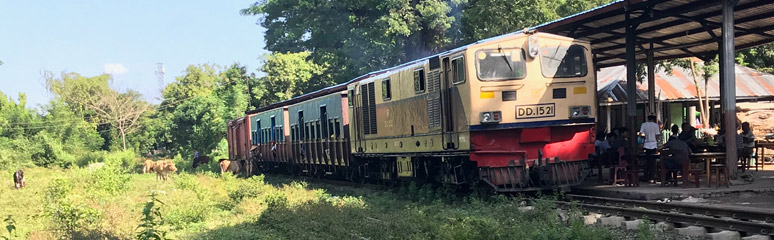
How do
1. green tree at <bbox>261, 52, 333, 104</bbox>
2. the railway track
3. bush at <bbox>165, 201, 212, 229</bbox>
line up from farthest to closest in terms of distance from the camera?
green tree at <bbox>261, 52, 333, 104</bbox>
bush at <bbox>165, 201, 212, 229</bbox>
the railway track

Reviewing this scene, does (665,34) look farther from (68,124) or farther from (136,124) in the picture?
(136,124)

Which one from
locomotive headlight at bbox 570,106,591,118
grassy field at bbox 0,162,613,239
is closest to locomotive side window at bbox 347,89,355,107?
grassy field at bbox 0,162,613,239

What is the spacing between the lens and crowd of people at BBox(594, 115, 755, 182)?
1348 centimetres

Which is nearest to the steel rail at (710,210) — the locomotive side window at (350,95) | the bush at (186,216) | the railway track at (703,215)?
the railway track at (703,215)

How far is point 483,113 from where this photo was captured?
12.1m

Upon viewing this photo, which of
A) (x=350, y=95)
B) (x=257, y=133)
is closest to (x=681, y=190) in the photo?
(x=350, y=95)

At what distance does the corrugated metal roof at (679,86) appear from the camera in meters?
27.0

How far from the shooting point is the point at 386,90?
16422mm

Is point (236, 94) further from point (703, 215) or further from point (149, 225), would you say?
point (703, 215)

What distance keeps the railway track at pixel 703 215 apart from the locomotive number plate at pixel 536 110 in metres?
1.92

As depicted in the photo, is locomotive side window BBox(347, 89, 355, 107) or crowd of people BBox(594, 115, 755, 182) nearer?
crowd of people BBox(594, 115, 755, 182)

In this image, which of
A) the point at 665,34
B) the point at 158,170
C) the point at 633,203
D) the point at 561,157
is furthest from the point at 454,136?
the point at 158,170

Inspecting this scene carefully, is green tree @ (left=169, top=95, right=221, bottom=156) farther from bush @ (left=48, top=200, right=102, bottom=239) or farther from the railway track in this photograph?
the railway track

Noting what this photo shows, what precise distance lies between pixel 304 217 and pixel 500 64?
14.4 ft
